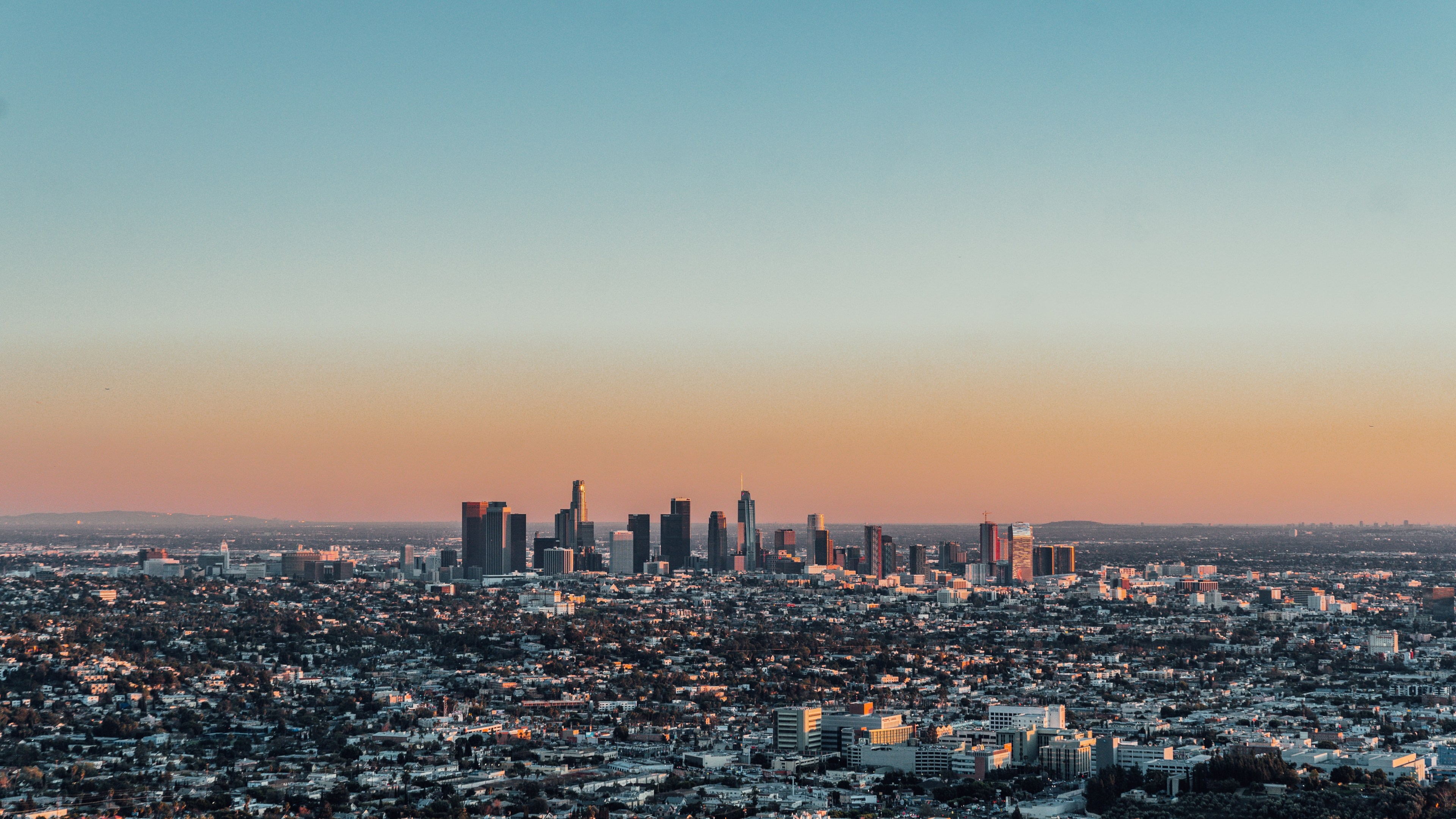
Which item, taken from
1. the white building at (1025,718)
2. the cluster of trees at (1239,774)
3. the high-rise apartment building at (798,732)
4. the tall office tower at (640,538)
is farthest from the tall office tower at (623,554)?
the cluster of trees at (1239,774)

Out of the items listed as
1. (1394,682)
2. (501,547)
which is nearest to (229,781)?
(1394,682)

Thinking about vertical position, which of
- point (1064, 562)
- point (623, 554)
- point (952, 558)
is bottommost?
point (1064, 562)

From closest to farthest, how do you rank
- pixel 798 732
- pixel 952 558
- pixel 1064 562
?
pixel 798 732, pixel 1064 562, pixel 952 558

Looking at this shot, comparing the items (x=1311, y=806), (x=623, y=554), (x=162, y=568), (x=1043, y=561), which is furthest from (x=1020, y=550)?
(x=1311, y=806)

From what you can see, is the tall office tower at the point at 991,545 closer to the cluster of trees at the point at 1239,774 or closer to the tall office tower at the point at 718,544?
the tall office tower at the point at 718,544

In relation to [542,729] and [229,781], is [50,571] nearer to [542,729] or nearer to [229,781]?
[542,729]

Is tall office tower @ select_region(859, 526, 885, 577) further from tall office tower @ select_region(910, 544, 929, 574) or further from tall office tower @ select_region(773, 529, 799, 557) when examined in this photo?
tall office tower @ select_region(773, 529, 799, 557)

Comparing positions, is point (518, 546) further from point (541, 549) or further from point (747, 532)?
point (747, 532)
